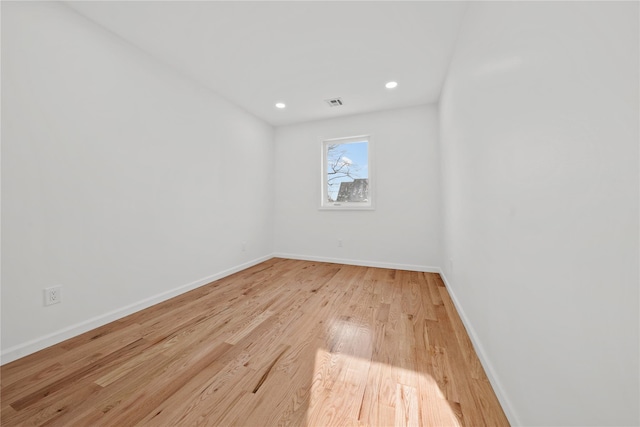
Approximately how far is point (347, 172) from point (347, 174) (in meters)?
0.03

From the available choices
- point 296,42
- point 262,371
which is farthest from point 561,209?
point 296,42

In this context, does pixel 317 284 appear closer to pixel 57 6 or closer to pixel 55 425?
pixel 55 425

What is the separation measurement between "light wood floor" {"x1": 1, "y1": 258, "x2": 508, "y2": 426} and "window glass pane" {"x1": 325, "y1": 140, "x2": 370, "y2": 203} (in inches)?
78.0

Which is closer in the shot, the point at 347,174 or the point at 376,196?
the point at 376,196

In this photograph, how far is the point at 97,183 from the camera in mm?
1797

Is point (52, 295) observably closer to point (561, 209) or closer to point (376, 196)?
point (561, 209)

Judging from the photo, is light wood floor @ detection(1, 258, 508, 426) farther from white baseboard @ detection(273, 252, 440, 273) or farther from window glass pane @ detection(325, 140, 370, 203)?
window glass pane @ detection(325, 140, 370, 203)

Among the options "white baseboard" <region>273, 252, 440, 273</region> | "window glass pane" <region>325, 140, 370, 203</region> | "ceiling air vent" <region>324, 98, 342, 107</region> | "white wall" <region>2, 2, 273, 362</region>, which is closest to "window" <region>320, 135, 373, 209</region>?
"window glass pane" <region>325, 140, 370, 203</region>

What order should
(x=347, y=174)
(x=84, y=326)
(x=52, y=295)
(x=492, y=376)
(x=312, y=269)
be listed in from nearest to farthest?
Answer: 1. (x=492, y=376)
2. (x=52, y=295)
3. (x=84, y=326)
4. (x=312, y=269)
5. (x=347, y=174)

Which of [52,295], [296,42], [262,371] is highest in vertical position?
[296,42]

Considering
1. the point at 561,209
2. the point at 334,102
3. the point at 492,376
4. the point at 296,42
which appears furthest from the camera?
the point at 334,102

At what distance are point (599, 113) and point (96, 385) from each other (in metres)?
2.26

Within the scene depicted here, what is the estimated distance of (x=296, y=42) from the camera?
205 centimetres

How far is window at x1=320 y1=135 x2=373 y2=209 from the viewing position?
368 cm
